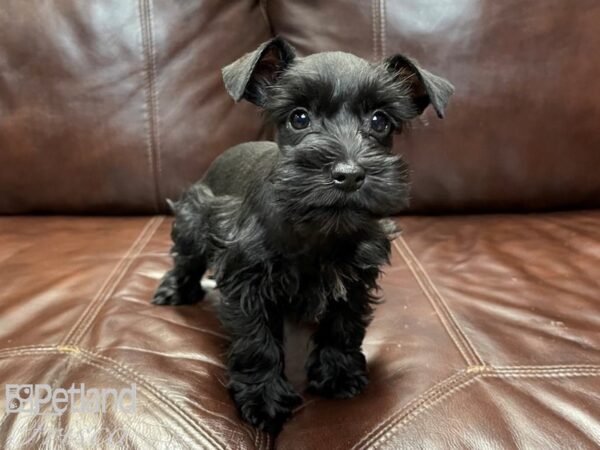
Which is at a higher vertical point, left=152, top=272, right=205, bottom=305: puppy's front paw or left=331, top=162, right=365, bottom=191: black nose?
left=331, top=162, right=365, bottom=191: black nose

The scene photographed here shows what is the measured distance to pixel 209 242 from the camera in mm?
1538

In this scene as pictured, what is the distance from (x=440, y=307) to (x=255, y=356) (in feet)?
1.83

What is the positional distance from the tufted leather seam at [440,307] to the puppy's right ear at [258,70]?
0.74 meters

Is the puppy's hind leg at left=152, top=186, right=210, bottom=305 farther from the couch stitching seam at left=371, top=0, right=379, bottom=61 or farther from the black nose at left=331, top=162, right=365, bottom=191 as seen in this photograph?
the couch stitching seam at left=371, top=0, right=379, bottom=61

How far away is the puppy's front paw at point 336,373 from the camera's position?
1.28 metres

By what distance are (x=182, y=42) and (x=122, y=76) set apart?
0.27m

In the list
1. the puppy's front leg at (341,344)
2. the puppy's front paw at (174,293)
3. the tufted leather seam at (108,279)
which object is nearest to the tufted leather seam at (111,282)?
the tufted leather seam at (108,279)

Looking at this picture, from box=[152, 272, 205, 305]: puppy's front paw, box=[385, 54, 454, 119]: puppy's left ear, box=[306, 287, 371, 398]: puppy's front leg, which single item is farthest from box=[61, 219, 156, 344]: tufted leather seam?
box=[385, 54, 454, 119]: puppy's left ear

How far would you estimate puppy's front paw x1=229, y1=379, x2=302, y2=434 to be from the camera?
1215mm

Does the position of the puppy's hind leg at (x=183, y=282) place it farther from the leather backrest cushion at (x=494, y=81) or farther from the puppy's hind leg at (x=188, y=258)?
the leather backrest cushion at (x=494, y=81)

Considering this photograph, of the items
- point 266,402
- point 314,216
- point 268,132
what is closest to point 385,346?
point 266,402

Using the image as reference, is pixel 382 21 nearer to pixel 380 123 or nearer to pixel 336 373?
pixel 380 123

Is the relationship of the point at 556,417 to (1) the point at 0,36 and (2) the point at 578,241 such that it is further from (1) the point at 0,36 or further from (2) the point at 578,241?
(1) the point at 0,36

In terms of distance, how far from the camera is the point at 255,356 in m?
1.31
